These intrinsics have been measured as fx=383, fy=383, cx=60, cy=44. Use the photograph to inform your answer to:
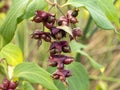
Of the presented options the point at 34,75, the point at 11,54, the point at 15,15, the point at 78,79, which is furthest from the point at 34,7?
the point at 78,79

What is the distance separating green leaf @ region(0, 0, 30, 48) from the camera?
87cm

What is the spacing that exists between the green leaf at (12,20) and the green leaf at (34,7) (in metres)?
0.01

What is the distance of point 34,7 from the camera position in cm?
87

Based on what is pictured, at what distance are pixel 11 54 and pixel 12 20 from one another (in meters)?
0.29

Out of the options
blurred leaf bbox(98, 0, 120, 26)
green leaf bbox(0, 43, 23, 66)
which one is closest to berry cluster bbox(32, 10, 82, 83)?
blurred leaf bbox(98, 0, 120, 26)

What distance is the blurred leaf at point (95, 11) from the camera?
0.84 m

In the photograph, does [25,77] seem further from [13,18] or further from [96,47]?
[96,47]

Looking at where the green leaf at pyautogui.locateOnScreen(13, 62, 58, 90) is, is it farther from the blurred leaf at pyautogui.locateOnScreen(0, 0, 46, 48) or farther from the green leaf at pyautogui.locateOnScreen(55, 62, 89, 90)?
the green leaf at pyautogui.locateOnScreen(55, 62, 89, 90)

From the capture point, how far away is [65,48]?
2.65 feet

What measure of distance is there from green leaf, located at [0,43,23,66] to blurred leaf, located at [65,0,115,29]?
1.11 ft

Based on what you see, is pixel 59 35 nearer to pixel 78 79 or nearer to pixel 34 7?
pixel 34 7

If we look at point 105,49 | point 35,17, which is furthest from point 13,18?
point 105,49

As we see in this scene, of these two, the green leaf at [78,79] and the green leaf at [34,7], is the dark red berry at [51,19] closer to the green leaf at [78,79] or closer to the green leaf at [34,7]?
the green leaf at [34,7]

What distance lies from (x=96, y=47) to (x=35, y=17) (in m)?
2.55
